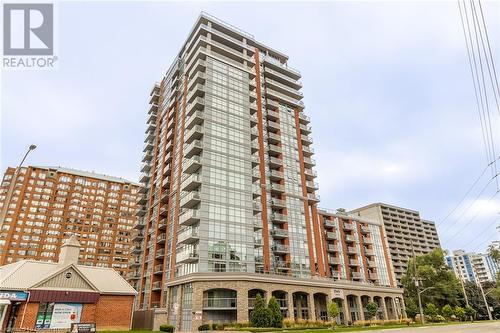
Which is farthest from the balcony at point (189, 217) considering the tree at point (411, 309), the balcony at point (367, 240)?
the balcony at point (367, 240)

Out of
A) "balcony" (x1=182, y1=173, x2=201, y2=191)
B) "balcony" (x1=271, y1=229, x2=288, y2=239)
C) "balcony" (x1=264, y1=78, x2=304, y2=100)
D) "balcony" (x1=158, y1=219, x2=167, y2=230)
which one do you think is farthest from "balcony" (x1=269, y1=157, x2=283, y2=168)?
"balcony" (x1=158, y1=219, x2=167, y2=230)

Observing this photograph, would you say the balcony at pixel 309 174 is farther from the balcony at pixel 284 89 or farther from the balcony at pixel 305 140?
the balcony at pixel 284 89

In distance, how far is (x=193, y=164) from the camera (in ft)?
165

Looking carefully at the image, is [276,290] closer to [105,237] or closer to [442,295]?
[442,295]

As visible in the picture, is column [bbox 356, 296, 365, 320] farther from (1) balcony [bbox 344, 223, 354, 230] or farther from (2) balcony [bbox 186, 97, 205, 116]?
(2) balcony [bbox 186, 97, 205, 116]

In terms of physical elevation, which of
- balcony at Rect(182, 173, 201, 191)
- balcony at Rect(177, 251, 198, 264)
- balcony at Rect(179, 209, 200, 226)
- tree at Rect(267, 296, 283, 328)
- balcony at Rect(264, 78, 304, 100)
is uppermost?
balcony at Rect(264, 78, 304, 100)

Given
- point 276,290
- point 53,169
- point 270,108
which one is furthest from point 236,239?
point 53,169

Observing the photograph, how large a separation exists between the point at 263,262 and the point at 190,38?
48603 millimetres

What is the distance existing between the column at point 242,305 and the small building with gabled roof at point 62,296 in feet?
42.5

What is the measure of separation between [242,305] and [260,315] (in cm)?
340

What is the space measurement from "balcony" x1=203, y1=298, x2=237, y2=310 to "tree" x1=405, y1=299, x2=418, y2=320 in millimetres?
40535

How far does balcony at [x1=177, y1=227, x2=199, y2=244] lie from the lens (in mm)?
46438

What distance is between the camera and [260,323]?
38.3 metres

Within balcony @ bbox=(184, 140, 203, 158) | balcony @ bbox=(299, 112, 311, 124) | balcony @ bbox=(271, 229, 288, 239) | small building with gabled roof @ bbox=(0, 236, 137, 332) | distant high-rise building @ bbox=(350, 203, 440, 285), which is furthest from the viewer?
distant high-rise building @ bbox=(350, 203, 440, 285)
